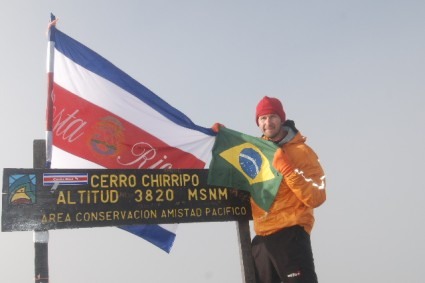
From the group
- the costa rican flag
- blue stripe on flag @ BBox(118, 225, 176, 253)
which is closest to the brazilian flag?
the costa rican flag

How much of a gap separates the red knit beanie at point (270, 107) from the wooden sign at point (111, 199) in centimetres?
103

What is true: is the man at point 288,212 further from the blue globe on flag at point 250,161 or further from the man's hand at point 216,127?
the man's hand at point 216,127

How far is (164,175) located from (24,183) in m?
1.51

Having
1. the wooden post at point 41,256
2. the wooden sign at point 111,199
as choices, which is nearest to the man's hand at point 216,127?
the wooden sign at point 111,199

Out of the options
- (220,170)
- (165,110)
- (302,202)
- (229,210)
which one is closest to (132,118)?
(165,110)

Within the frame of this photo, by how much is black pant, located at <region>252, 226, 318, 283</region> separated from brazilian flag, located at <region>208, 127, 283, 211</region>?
17.2 inches

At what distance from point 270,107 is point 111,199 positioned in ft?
6.74

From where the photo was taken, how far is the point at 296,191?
444 cm

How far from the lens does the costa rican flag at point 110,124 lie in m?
5.12

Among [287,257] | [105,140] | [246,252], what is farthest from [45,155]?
[287,257]

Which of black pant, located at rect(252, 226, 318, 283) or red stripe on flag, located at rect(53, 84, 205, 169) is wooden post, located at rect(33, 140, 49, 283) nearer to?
red stripe on flag, located at rect(53, 84, 205, 169)

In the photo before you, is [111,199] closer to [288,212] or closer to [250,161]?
[250,161]

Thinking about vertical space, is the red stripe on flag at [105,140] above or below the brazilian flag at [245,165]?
above

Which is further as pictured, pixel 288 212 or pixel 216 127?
pixel 216 127
